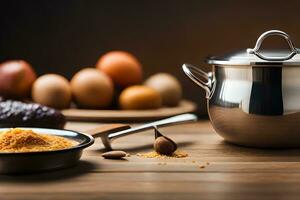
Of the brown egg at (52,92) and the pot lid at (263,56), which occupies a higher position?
the pot lid at (263,56)

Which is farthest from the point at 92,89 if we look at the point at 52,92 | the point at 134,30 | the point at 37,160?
the point at 37,160

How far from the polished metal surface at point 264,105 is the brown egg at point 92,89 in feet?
1.63

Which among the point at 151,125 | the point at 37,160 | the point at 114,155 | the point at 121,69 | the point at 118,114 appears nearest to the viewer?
the point at 37,160

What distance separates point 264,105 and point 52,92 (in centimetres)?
60

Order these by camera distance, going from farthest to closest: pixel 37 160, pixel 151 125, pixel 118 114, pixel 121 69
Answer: pixel 121 69 < pixel 118 114 < pixel 151 125 < pixel 37 160

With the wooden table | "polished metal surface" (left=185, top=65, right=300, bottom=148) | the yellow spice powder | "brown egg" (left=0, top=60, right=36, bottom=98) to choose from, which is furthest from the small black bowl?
"brown egg" (left=0, top=60, right=36, bottom=98)

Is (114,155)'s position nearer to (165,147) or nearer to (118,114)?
(165,147)

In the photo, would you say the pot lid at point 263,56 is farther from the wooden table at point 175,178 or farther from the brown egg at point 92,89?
the brown egg at point 92,89

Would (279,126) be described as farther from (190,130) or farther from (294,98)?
(190,130)

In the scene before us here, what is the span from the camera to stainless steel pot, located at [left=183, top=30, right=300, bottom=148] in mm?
989

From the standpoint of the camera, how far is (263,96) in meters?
1.00

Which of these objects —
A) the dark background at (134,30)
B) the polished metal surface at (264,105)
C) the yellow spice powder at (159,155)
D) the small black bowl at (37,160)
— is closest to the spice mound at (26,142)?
the small black bowl at (37,160)

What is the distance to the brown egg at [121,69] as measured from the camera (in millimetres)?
1525

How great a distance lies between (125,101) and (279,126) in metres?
0.54
